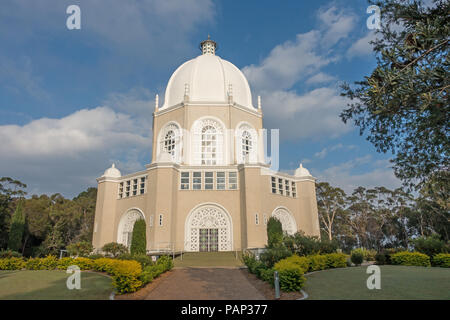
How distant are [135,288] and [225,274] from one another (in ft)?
17.6

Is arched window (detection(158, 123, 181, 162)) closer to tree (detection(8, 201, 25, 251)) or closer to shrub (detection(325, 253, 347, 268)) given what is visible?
tree (detection(8, 201, 25, 251))

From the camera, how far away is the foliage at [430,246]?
17.8 meters

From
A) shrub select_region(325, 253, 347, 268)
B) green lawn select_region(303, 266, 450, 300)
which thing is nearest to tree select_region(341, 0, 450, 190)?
green lawn select_region(303, 266, 450, 300)

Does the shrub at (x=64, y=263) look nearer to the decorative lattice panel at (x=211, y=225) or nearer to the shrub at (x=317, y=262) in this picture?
the decorative lattice panel at (x=211, y=225)

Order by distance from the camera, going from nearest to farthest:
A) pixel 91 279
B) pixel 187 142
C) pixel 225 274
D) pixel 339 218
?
1. pixel 91 279
2. pixel 225 274
3. pixel 187 142
4. pixel 339 218

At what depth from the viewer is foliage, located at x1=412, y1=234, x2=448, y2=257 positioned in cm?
1784

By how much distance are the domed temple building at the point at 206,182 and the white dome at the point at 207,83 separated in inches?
4.1

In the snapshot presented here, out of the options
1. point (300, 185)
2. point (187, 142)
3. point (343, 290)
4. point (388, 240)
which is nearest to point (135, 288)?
point (343, 290)

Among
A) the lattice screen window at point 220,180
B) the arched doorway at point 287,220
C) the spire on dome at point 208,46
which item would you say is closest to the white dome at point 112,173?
the lattice screen window at point 220,180

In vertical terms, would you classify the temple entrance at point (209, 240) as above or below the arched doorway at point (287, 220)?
below

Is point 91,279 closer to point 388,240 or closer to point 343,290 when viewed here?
point 343,290

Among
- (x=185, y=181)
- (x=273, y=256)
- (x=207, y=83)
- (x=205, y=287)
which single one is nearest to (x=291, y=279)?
(x=205, y=287)

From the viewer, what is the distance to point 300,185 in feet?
97.3

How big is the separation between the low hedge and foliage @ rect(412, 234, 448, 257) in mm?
14141
